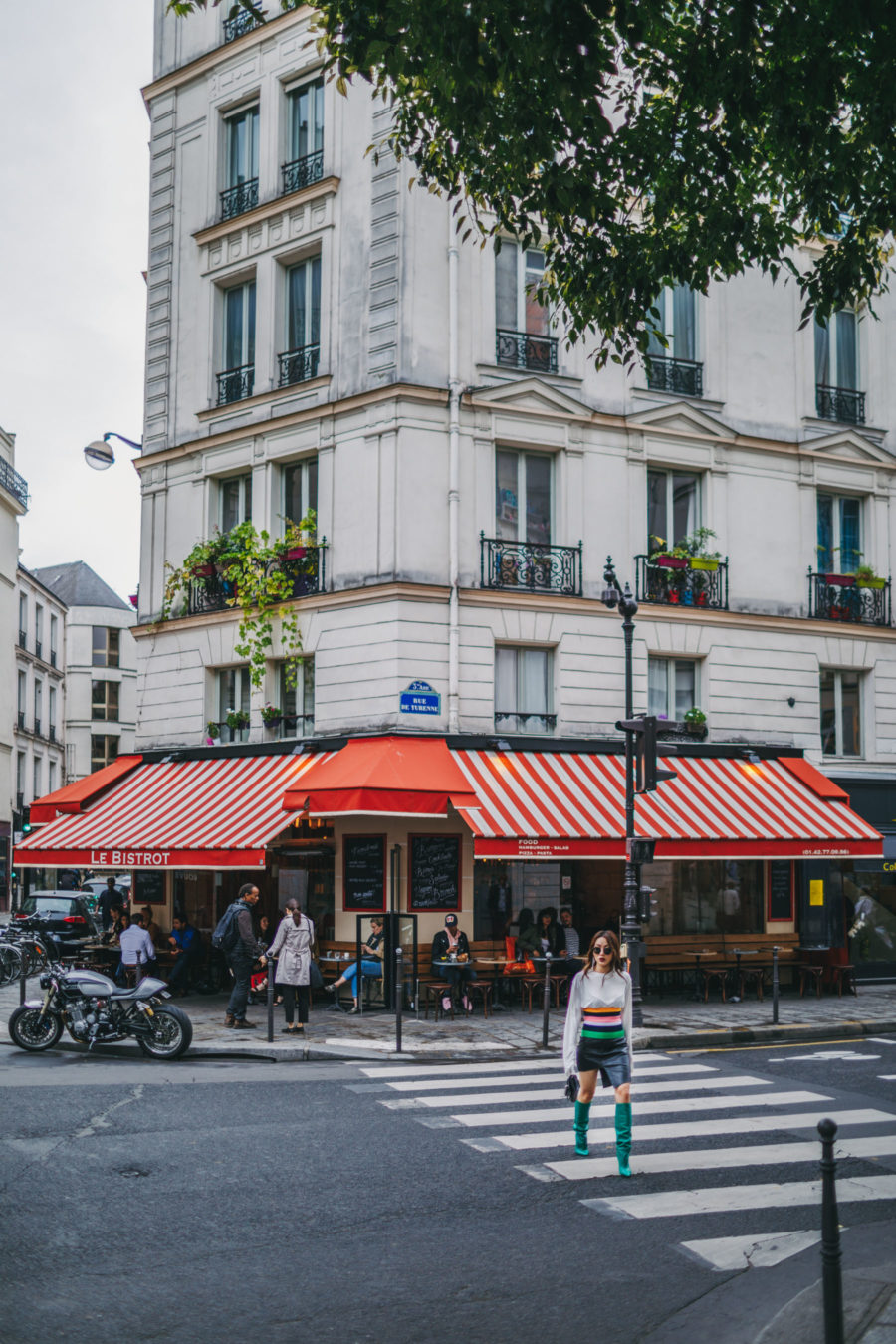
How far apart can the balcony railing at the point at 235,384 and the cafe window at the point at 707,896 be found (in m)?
10.6

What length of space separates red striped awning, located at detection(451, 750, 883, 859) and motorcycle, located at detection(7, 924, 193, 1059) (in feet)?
16.7

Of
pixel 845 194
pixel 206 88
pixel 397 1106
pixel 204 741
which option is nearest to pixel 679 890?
pixel 204 741

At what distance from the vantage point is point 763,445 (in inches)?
915

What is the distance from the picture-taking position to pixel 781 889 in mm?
22719

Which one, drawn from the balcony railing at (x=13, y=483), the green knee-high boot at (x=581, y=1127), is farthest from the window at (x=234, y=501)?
the balcony railing at (x=13, y=483)

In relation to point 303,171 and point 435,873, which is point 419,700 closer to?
point 435,873

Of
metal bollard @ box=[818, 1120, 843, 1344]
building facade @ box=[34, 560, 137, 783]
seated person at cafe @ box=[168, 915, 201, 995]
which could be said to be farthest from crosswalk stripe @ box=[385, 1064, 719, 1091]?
building facade @ box=[34, 560, 137, 783]

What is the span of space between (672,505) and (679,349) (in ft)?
9.10

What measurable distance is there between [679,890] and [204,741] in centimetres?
843

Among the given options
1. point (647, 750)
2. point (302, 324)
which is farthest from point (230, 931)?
point (302, 324)

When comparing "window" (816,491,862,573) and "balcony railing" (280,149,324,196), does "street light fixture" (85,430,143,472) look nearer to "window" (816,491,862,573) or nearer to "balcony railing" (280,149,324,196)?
"balcony railing" (280,149,324,196)

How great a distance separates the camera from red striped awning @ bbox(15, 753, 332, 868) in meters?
19.0

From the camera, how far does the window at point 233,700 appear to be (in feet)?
73.3

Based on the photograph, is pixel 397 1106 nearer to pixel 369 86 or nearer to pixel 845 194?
pixel 845 194
